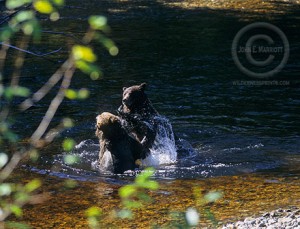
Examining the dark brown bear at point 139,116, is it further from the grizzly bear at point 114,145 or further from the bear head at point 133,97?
the grizzly bear at point 114,145

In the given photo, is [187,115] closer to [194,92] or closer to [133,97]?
[194,92]

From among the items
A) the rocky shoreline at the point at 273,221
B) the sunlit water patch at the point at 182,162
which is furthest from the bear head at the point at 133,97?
the rocky shoreline at the point at 273,221

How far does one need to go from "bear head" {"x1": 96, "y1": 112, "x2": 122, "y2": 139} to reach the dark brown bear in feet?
2.31

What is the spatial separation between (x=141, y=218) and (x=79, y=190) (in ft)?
5.47

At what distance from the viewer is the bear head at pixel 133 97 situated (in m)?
11.4

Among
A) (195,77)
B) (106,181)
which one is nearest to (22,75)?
(195,77)

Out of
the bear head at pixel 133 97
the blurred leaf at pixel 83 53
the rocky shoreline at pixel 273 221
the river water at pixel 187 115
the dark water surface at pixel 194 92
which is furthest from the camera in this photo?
the bear head at pixel 133 97

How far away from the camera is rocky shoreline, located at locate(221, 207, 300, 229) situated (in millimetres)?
7359

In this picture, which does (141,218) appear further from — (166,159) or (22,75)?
(22,75)

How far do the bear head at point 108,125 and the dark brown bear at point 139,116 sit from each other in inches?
27.7

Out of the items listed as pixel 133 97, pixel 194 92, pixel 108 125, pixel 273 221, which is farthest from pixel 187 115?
pixel 273 221

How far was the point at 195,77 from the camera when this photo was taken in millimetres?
17656

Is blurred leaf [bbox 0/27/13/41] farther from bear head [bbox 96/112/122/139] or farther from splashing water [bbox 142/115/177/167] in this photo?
splashing water [bbox 142/115/177/167]

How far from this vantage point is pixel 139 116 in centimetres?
1156
